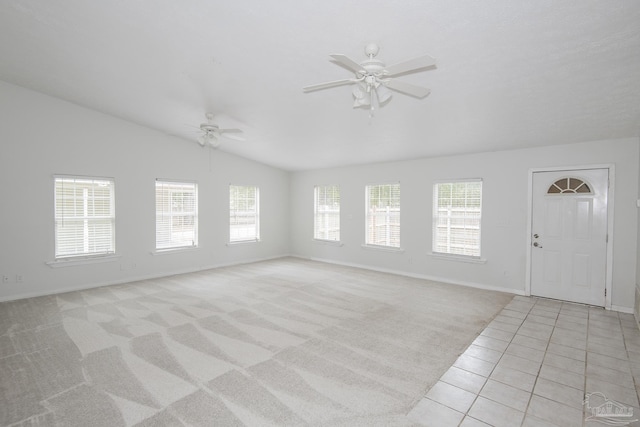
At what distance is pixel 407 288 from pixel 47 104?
658 centimetres

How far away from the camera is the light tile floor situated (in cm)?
216

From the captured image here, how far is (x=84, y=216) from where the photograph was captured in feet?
17.0

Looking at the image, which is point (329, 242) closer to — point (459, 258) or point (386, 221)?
point (386, 221)

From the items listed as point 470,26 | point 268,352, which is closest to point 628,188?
point 470,26

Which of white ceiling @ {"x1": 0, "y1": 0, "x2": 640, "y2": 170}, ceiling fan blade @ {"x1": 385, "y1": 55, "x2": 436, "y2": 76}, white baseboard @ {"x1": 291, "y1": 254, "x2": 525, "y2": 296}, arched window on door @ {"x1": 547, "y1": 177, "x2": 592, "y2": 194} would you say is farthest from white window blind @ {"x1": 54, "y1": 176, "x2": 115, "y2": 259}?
arched window on door @ {"x1": 547, "y1": 177, "x2": 592, "y2": 194}

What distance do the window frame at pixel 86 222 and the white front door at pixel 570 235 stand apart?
7.18m

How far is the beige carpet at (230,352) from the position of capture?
2186 millimetres

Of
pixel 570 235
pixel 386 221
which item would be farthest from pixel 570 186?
pixel 386 221

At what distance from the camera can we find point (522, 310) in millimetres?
4254

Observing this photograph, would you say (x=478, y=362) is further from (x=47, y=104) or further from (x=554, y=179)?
(x=47, y=104)

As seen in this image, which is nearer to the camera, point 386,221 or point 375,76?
point 375,76

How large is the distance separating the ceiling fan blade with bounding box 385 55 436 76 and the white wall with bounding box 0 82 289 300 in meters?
5.26

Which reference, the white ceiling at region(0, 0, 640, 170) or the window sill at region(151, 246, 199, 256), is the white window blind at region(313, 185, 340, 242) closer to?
the white ceiling at region(0, 0, 640, 170)

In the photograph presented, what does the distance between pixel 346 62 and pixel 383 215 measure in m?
4.89
